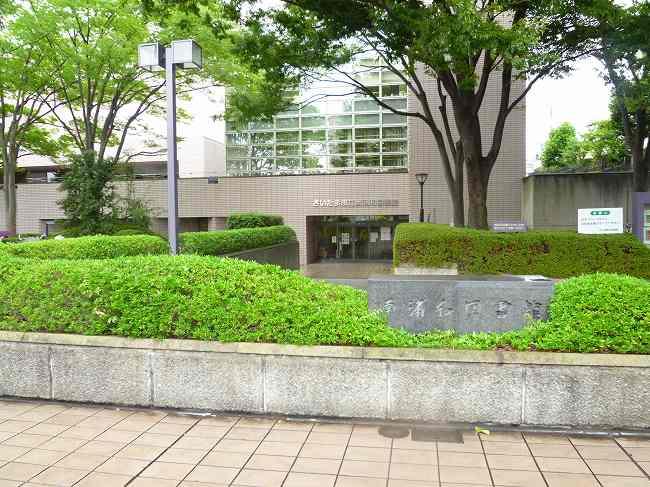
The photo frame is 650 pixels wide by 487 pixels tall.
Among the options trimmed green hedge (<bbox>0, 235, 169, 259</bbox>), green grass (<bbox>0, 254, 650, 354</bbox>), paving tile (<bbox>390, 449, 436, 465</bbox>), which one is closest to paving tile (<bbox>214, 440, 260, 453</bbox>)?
green grass (<bbox>0, 254, 650, 354</bbox>)

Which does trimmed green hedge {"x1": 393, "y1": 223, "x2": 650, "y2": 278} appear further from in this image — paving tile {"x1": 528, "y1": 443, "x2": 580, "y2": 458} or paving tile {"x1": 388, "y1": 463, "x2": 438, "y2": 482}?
paving tile {"x1": 388, "y1": 463, "x2": 438, "y2": 482}

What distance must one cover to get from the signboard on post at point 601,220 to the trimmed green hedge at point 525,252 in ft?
2.45

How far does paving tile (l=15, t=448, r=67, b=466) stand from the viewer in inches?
150

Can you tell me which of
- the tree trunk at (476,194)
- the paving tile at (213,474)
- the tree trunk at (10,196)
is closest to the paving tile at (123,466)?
the paving tile at (213,474)

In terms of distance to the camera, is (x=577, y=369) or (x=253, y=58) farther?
(x=253, y=58)

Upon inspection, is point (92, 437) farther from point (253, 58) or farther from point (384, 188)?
point (384, 188)

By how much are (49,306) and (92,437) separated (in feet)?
5.49

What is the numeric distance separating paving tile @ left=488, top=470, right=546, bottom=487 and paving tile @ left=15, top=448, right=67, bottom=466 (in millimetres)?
3125

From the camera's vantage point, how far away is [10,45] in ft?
58.2

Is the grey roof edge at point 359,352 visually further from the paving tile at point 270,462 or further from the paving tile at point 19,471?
the paving tile at point 19,471

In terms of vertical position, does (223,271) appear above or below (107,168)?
below

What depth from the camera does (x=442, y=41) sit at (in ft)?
30.5

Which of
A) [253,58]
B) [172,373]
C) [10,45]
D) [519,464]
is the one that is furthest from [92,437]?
[10,45]

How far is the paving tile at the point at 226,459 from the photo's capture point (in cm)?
377
